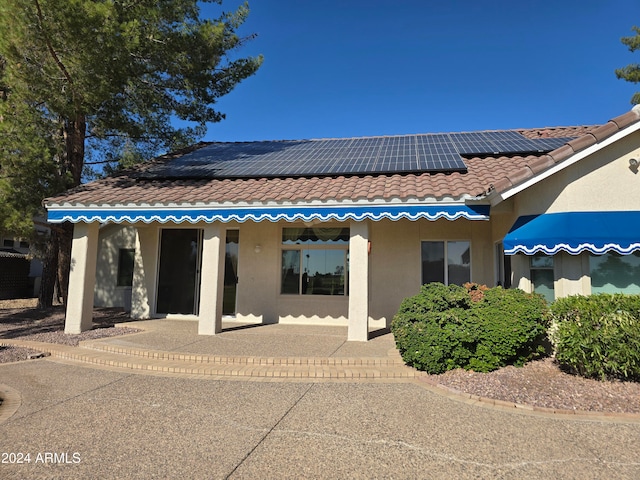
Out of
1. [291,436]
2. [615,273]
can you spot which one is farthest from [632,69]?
[291,436]

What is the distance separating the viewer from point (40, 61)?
1248 cm

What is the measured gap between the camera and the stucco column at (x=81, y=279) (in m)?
12.5

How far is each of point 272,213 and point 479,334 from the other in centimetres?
633

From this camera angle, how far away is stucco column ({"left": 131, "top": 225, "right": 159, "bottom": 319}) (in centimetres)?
1580

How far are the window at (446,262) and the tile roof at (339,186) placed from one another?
2611 millimetres

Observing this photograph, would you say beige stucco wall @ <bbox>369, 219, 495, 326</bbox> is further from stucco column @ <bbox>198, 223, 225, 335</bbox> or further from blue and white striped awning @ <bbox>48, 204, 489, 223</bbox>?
stucco column @ <bbox>198, 223, 225, 335</bbox>

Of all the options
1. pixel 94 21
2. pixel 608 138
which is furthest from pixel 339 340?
pixel 94 21

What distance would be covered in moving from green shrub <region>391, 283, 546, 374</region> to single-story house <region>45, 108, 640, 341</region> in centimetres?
145

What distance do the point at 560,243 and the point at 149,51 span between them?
13.7 m

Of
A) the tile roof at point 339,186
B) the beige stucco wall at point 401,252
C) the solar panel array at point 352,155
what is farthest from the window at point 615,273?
the solar panel array at point 352,155

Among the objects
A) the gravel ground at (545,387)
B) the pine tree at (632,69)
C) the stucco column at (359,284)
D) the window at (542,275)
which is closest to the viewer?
the gravel ground at (545,387)

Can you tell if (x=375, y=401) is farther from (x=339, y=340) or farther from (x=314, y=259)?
(x=314, y=259)

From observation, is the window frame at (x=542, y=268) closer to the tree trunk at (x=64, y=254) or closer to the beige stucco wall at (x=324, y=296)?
the beige stucco wall at (x=324, y=296)

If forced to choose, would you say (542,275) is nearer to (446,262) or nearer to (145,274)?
(446,262)
